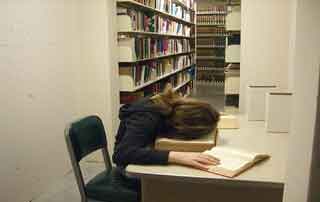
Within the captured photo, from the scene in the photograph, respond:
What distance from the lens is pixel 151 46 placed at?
4266 mm

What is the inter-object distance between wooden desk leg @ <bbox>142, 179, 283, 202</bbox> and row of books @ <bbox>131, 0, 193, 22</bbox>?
9.03ft

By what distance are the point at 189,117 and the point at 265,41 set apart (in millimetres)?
1599

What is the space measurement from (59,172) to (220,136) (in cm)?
178

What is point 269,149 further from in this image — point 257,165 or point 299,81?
point 299,81

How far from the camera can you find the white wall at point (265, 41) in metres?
2.71

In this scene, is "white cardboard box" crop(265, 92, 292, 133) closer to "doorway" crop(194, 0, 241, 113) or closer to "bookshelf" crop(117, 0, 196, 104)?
"bookshelf" crop(117, 0, 196, 104)

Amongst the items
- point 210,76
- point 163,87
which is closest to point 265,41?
point 163,87

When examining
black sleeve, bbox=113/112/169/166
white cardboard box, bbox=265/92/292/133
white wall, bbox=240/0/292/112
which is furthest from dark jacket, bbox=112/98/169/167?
white wall, bbox=240/0/292/112

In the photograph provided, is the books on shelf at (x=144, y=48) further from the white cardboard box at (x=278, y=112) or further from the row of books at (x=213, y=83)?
the row of books at (x=213, y=83)

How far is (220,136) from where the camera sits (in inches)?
69.4

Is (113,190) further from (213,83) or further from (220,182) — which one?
(213,83)

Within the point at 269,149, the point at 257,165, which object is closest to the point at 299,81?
the point at 257,165

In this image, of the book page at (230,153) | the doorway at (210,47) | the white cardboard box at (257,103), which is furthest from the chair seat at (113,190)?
the doorway at (210,47)

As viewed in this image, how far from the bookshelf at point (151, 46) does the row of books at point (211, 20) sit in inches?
60.7
